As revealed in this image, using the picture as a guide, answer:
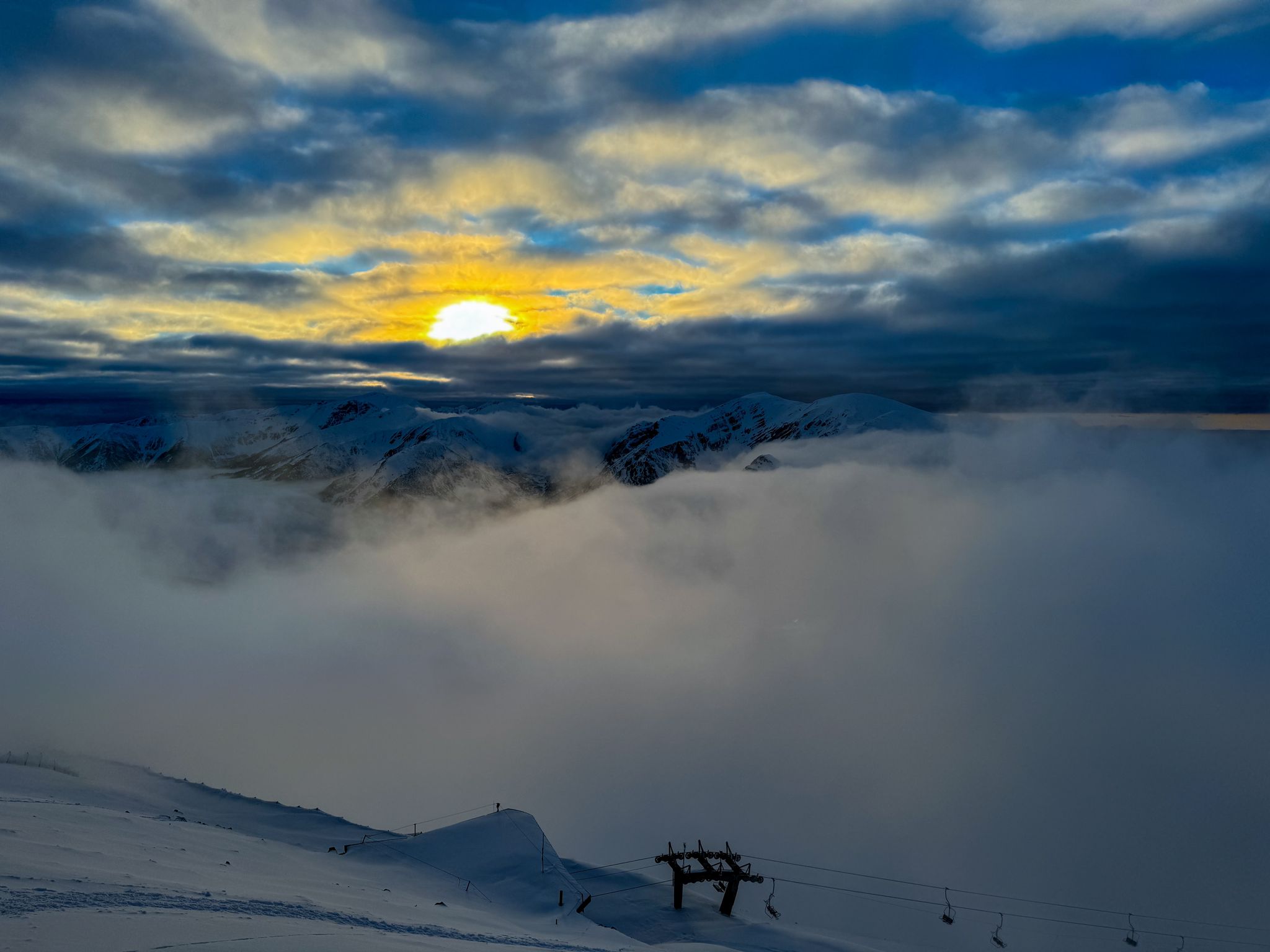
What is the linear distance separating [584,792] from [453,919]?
5568 inches

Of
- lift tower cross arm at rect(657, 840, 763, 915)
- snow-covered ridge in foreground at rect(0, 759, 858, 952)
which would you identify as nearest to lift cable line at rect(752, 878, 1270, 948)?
lift tower cross arm at rect(657, 840, 763, 915)

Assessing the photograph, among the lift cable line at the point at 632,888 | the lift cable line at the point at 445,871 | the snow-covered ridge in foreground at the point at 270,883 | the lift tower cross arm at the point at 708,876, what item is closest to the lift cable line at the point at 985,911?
the lift cable line at the point at 632,888

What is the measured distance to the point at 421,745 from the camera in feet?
591

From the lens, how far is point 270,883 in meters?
22.9

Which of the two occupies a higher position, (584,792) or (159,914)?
(159,914)

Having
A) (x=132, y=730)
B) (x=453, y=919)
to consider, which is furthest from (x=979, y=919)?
(x=132, y=730)

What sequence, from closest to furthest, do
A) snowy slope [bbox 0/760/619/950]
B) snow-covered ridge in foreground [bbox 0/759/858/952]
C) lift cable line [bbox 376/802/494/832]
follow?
snowy slope [bbox 0/760/619/950]
snow-covered ridge in foreground [bbox 0/759/858/952]
lift cable line [bbox 376/802/494/832]

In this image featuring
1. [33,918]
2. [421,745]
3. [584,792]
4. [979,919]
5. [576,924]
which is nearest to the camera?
[33,918]

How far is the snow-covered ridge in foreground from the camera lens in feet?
44.1

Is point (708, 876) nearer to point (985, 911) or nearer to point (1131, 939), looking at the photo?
point (1131, 939)

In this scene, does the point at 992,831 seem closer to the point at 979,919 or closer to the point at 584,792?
the point at 979,919

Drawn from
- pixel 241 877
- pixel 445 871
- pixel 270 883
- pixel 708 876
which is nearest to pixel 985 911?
pixel 708 876

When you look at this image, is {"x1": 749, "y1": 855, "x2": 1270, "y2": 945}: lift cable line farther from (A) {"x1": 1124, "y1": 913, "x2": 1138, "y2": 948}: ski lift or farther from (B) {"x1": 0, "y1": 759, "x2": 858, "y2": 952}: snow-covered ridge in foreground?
(B) {"x1": 0, "y1": 759, "x2": 858, "y2": 952}: snow-covered ridge in foreground

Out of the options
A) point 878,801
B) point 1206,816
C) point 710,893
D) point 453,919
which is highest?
point 453,919
